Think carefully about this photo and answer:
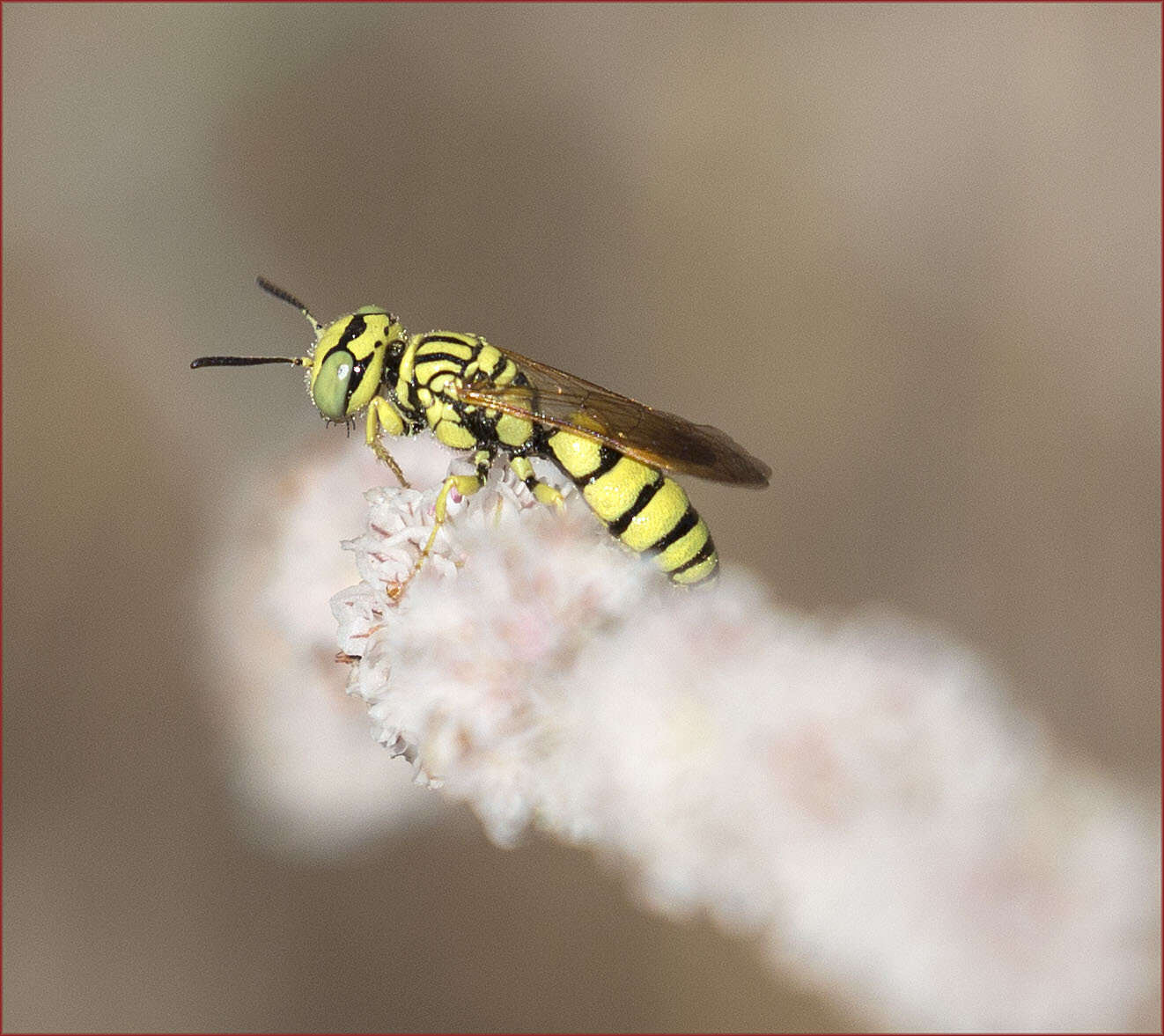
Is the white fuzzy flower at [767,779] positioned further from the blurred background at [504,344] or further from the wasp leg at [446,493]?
the blurred background at [504,344]

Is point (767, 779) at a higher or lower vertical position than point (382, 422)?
lower

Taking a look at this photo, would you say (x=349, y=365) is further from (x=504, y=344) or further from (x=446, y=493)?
(x=504, y=344)

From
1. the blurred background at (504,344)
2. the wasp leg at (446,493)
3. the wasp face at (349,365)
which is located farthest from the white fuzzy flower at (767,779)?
the blurred background at (504,344)

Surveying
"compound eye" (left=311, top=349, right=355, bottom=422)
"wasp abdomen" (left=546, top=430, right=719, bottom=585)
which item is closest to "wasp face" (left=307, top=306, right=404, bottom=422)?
"compound eye" (left=311, top=349, right=355, bottom=422)

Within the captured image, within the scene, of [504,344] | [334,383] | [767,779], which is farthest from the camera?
[504,344]

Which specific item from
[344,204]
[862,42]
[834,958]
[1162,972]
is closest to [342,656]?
[834,958]

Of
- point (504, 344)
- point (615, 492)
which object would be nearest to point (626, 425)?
point (615, 492)

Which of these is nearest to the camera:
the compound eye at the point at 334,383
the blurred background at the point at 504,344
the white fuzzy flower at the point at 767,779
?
the white fuzzy flower at the point at 767,779

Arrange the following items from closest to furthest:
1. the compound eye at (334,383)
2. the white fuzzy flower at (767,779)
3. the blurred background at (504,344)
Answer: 1. the white fuzzy flower at (767,779)
2. the compound eye at (334,383)
3. the blurred background at (504,344)
